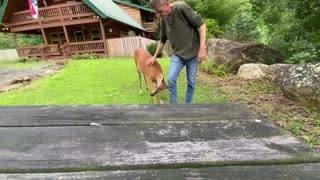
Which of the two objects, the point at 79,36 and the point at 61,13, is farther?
the point at 79,36

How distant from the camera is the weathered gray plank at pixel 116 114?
145 cm

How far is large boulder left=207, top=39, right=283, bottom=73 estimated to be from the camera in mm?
8386

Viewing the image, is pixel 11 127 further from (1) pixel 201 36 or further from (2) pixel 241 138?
(1) pixel 201 36

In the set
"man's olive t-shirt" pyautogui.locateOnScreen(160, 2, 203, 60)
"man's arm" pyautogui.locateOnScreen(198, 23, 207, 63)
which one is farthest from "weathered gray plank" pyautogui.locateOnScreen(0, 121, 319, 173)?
"man's olive t-shirt" pyautogui.locateOnScreen(160, 2, 203, 60)

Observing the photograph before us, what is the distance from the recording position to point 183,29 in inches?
160

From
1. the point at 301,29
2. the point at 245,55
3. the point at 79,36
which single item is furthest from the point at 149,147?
the point at 79,36

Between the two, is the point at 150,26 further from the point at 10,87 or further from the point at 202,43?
the point at 202,43

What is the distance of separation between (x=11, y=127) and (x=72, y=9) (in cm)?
2021

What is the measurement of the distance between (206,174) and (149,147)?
29 centimetres

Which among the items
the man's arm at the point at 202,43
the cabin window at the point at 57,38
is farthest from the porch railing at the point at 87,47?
the man's arm at the point at 202,43

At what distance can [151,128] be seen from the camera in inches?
52.0

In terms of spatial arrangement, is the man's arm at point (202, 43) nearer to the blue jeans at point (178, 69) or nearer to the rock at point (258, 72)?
the blue jeans at point (178, 69)

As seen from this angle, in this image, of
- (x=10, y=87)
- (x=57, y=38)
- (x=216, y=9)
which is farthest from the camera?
(x=216, y=9)

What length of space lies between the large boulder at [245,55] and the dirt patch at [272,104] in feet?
2.66
